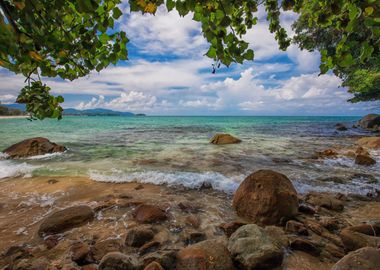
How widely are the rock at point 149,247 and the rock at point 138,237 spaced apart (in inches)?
3.9

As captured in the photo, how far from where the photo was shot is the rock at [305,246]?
341 cm

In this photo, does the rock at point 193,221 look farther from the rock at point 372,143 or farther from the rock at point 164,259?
the rock at point 372,143

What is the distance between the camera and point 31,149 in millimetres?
12008

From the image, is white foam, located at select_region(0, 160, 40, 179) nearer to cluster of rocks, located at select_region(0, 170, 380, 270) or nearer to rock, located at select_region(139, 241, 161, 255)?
cluster of rocks, located at select_region(0, 170, 380, 270)

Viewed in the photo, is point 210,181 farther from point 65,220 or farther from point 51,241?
point 51,241

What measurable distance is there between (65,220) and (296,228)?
14.6 feet

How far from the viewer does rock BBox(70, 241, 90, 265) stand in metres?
3.24

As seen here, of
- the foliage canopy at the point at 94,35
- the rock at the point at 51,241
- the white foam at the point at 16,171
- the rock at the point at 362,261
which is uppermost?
the foliage canopy at the point at 94,35

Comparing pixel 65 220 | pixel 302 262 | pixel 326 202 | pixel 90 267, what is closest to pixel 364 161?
pixel 326 202

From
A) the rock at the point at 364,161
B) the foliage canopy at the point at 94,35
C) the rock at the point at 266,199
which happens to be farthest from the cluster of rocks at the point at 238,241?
the rock at the point at 364,161

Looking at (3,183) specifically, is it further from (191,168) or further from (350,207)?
(350,207)

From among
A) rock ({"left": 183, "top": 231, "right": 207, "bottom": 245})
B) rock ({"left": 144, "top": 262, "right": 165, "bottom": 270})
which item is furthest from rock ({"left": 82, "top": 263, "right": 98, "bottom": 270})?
rock ({"left": 183, "top": 231, "right": 207, "bottom": 245})

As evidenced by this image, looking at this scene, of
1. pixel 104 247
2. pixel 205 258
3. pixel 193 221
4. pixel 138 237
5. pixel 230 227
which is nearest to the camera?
pixel 205 258

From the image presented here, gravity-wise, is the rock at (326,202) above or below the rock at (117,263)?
below
